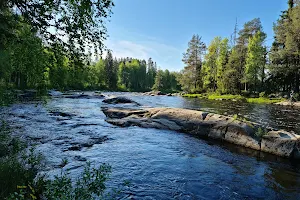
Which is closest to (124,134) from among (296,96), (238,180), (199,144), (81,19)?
(199,144)

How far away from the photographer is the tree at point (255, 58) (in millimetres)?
48531

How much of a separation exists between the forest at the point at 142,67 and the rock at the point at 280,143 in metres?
8.33

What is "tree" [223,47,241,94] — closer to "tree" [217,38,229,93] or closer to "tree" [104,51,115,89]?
"tree" [217,38,229,93]

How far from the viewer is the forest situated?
4.49 meters

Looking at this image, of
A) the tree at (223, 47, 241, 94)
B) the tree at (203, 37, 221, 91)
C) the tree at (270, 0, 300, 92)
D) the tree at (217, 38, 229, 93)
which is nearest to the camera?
the tree at (270, 0, 300, 92)

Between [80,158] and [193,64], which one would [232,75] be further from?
[80,158]

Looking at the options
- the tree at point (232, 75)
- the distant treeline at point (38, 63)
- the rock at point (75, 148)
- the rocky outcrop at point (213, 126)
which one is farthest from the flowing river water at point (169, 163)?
the tree at point (232, 75)

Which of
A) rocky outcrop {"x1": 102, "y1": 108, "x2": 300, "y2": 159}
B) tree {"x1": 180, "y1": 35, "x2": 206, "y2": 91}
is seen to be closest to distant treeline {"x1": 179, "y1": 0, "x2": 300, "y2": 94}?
tree {"x1": 180, "y1": 35, "x2": 206, "y2": 91}

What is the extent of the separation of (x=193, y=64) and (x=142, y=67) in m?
74.2

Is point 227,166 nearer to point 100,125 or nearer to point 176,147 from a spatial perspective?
point 176,147

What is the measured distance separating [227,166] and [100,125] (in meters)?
9.29

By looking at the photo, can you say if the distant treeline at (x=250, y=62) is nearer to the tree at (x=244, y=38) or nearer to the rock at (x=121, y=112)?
the tree at (x=244, y=38)

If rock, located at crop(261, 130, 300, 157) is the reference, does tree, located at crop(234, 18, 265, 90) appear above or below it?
above

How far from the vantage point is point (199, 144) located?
11359 millimetres
